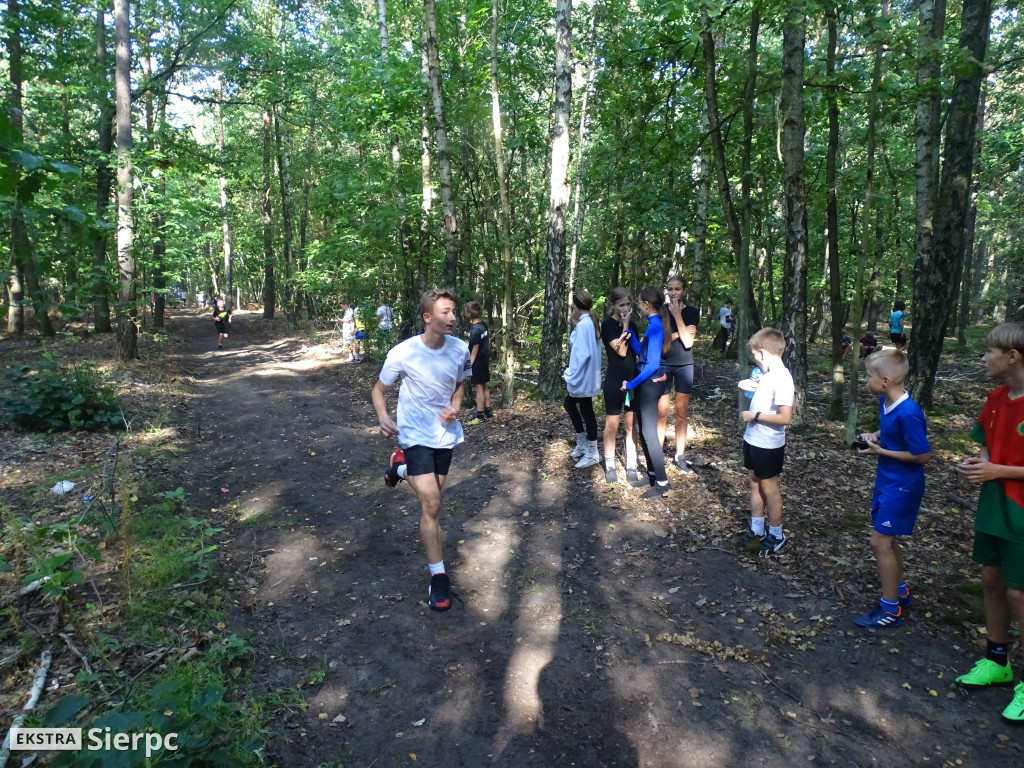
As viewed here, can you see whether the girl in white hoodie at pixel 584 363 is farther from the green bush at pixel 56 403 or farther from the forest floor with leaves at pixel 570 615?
the green bush at pixel 56 403

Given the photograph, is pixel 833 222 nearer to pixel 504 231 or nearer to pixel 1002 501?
pixel 504 231

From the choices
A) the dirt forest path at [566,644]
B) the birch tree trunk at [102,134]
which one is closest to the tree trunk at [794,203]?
the dirt forest path at [566,644]

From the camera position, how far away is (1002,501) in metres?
3.23

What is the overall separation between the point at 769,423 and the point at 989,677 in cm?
212

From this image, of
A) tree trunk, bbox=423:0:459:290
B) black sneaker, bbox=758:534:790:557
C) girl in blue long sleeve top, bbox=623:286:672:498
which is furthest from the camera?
tree trunk, bbox=423:0:459:290

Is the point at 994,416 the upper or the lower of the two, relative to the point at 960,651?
upper

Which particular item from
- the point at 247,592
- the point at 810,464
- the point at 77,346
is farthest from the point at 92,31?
the point at 810,464

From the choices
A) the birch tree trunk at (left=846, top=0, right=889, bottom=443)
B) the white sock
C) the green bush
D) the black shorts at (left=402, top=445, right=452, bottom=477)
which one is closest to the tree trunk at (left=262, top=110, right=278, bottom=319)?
the green bush

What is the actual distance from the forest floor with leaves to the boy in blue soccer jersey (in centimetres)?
45

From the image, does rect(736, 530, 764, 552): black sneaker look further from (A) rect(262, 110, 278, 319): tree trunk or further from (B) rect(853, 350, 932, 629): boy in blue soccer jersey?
(A) rect(262, 110, 278, 319): tree trunk

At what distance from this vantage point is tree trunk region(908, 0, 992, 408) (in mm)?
7645

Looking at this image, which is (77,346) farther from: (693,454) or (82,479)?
(693,454)

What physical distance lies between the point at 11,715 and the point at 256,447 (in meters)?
6.10

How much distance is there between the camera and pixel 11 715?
302cm
